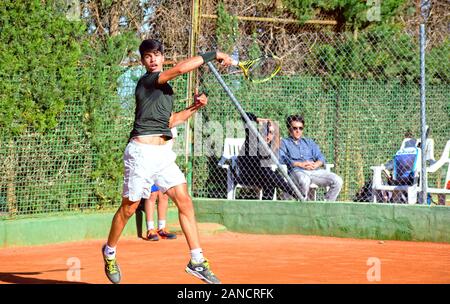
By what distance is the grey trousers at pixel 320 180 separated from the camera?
1228 centimetres

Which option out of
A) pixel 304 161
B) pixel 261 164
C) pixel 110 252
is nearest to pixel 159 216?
pixel 261 164

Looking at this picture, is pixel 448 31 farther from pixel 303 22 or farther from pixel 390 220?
pixel 390 220

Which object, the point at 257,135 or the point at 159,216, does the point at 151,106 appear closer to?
the point at 159,216

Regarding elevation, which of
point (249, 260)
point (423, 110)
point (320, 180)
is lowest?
point (249, 260)

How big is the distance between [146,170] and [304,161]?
515 centimetres

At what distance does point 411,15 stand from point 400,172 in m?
6.65

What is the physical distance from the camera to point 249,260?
970 centimetres

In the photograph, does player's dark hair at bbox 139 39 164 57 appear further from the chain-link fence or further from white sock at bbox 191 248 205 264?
the chain-link fence

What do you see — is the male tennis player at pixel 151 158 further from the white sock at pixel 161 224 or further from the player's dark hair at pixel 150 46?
the white sock at pixel 161 224

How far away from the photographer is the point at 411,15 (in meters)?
18.2

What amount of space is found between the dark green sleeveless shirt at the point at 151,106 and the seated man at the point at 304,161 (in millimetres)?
4840

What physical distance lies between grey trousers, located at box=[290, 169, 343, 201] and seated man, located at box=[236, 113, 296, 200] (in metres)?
0.17

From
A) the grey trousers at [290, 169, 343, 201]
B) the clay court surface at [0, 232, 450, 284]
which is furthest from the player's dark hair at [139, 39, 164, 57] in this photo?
the grey trousers at [290, 169, 343, 201]
